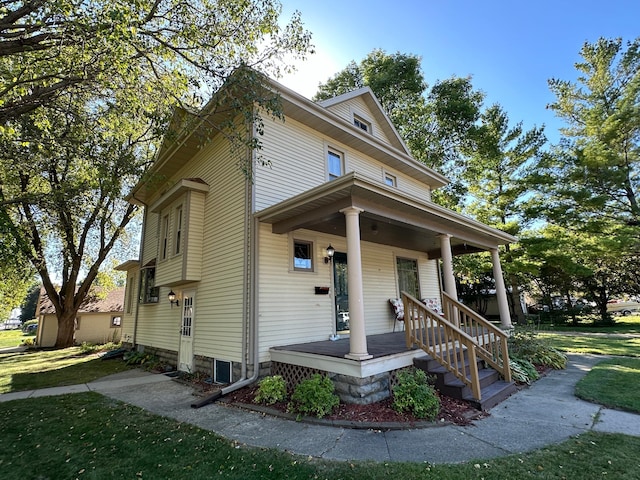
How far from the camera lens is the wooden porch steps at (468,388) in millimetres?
4648

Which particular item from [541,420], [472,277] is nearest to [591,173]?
[472,277]

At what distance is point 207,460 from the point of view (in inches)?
127

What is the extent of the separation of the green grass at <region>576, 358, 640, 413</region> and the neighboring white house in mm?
22814

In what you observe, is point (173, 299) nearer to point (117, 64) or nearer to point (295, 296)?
point (295, 296)

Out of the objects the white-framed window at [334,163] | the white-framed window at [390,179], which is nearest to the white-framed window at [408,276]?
the white-framed window at [390,179]

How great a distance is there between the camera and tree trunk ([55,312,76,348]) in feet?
53.2

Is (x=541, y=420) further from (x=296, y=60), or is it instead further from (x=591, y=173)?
(x=591, y=173)

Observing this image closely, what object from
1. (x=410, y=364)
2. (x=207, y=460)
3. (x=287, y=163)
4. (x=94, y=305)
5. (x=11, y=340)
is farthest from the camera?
(x=11, y=340)

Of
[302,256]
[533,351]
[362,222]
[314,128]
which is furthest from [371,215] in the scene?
[533,351]

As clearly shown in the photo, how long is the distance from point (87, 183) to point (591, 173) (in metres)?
22.0

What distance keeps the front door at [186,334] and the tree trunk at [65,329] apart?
12.6 m

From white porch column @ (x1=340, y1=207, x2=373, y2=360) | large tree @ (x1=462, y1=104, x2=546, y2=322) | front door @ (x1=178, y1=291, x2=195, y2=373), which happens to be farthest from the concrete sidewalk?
large tree @ (x1=462, y1=104, x2=546, y2=322)

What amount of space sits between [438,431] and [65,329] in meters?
19.6

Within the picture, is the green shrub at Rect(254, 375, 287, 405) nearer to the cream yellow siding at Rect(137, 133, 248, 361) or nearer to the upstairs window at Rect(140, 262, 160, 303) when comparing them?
the cream yellow siding at Rect(137, 133, 248, 361)
